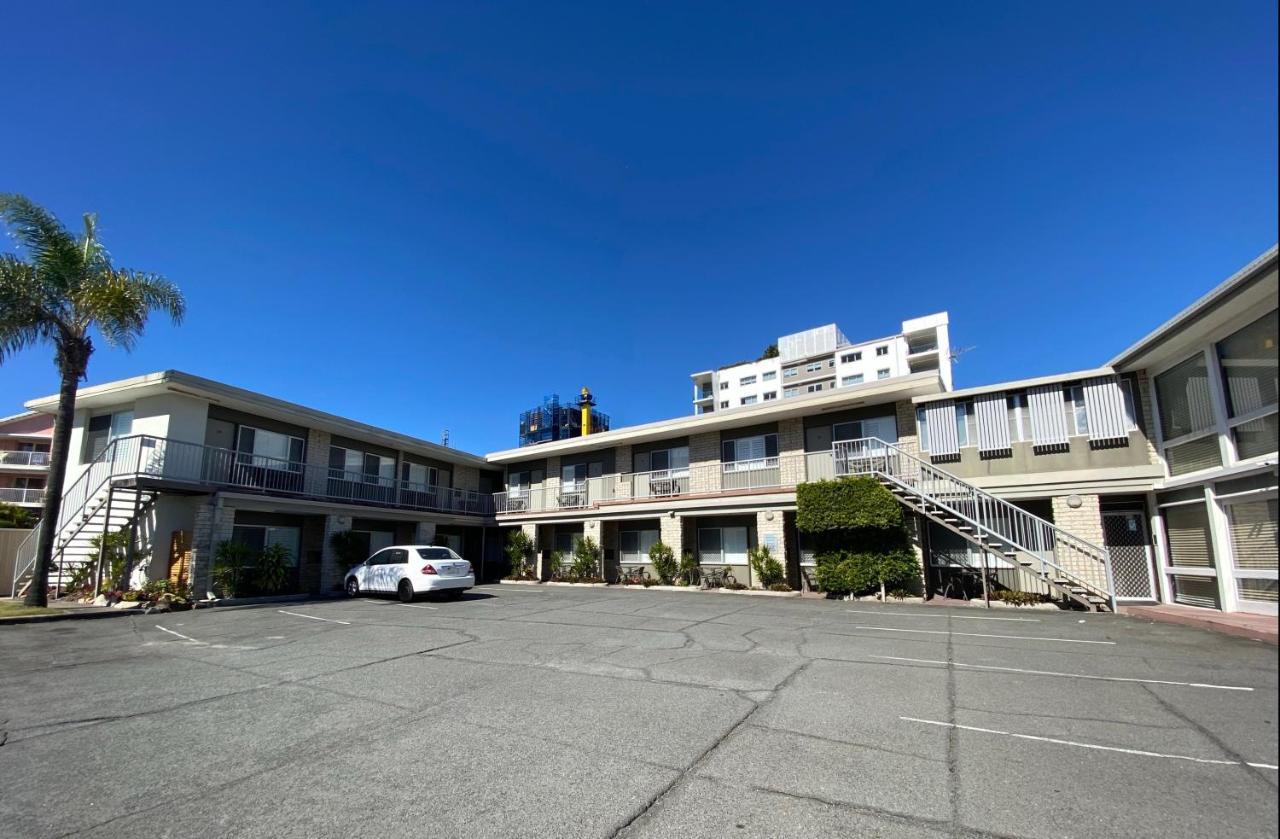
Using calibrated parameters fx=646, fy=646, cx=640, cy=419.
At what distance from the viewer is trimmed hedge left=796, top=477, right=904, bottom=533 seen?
16.9 m

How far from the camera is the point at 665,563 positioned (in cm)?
2248

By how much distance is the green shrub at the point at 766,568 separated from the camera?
20.1 m

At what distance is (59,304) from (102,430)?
668 cm

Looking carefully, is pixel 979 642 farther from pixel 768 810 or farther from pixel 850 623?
pixel 768 810

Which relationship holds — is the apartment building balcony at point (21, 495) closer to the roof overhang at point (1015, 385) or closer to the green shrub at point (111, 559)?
the green shrub at point (111, 559)

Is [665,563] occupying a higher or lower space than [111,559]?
lower

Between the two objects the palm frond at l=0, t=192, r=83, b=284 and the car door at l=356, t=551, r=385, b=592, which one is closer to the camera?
the palm frond at l=0, t=192, r=83, b=284

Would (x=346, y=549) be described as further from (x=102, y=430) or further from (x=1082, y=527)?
(x=1082, y=527)

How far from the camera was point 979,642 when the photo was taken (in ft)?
33.2

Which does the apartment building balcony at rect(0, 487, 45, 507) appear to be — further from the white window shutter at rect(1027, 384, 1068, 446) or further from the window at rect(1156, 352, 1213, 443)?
the window at rect(1156, 352, 1213, 443)

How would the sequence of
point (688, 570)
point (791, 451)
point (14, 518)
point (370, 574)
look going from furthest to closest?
point (14, 518), point (688, 570), point (791, 451), point (370, 574)

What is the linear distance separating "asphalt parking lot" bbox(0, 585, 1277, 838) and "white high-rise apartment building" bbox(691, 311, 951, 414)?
161 ft

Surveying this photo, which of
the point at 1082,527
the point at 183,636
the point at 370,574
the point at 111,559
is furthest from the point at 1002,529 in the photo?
the point at 111,559

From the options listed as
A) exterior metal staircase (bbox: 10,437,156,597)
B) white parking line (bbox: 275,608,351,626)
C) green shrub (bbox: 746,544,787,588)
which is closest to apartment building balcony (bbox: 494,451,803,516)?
green shrub (bbox: 746,544,787,588)
